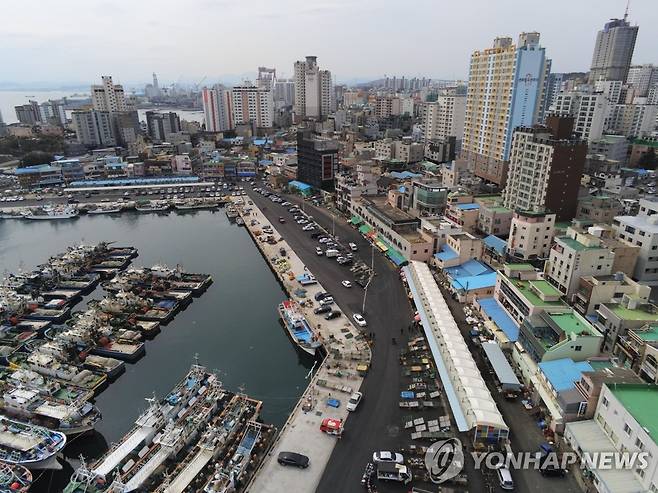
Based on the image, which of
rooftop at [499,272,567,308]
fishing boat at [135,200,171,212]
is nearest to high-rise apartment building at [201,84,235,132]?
fishing boat at [135,200,171,212]

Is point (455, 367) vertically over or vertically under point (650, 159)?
under

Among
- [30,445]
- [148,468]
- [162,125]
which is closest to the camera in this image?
[148,468]

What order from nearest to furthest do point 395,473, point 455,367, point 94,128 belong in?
point 395,473 → point 455,367 → point 94,128


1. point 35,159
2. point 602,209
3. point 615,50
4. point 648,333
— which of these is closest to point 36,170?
point 35,159

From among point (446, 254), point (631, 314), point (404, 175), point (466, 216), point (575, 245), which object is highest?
point (575, 245)

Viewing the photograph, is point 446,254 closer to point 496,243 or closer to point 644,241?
point 496,243

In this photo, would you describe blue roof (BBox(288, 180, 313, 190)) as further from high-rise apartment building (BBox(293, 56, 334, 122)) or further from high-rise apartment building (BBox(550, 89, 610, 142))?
high-rise apartment building (BBox(293, 56, 334, 122))

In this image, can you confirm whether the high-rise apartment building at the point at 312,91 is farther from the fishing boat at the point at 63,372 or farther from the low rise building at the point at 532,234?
the fishing boat at the point at 63,372
